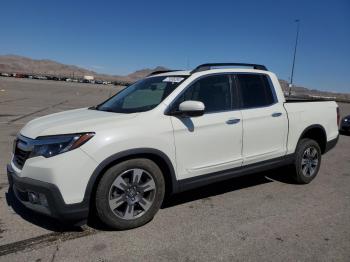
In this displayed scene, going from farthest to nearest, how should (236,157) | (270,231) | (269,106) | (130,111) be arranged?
(269,106), (236,157), (130,111), (270,231)

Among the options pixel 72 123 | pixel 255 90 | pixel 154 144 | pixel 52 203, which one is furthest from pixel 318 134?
pixel 52 203

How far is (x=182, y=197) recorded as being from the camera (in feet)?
17.5

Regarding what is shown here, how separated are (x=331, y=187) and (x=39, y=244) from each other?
177 inches

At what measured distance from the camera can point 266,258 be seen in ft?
11.9

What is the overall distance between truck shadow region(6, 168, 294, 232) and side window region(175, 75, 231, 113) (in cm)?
132

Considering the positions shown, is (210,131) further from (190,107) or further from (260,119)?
(260,119)

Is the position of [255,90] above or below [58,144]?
above

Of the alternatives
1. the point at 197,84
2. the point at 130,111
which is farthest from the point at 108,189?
the point at 197,84

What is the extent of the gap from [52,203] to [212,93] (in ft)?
7.87

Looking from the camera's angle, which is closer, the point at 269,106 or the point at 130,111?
the point at 130,111

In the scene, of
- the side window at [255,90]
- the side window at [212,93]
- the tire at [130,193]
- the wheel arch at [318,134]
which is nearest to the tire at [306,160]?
the wheel arch at [318,134]

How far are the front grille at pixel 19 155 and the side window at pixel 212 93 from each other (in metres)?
1.82

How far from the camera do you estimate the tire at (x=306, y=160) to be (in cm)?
605

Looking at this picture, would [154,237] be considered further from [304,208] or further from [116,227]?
[304,208]
